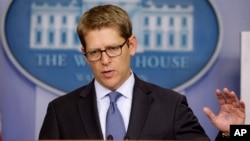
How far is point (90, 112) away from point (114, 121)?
87 mm

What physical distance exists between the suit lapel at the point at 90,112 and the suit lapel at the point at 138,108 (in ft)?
0.34

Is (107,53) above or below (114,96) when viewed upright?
above

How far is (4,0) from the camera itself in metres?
2.38

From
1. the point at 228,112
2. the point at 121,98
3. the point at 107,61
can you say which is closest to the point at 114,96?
the point at 121,98

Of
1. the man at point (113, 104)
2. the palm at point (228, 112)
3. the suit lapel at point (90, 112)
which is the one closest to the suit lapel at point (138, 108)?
the man at point (113, 104)

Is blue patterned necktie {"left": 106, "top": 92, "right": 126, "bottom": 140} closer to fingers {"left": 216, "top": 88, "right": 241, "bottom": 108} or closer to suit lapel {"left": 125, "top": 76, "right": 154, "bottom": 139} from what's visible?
suit lapel {"left": 125, "top": 76, "right": 154, "bottom": 139}

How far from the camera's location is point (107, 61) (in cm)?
157

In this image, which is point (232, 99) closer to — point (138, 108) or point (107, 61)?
point (138, 108)

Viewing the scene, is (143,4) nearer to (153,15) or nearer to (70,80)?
(153,15)

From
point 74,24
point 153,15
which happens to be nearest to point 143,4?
point 153,15

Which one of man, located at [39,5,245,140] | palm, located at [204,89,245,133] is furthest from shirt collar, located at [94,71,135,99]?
palm, located at [204,89,245,133]

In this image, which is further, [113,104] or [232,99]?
[113,104]

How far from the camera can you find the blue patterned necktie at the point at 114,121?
1.45 meters

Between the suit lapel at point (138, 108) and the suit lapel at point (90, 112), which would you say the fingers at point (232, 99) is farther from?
the suit lapel at point (90, 112)
